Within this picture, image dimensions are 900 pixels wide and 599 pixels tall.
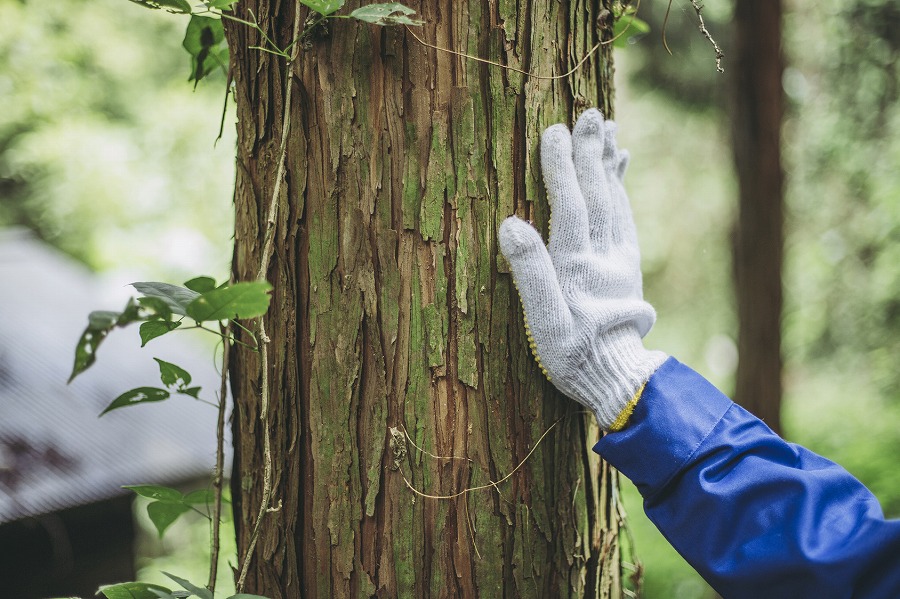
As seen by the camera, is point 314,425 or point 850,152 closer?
point 314,425

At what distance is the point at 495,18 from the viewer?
1007 millimetres

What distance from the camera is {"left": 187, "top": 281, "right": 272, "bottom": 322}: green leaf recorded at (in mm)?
815

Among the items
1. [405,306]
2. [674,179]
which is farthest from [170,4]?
[674,179]

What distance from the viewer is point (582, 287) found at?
106cm

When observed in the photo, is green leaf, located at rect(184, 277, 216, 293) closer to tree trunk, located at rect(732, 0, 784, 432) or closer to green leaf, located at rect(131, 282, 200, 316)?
green leaf, located at rect(131, 282, 200, 316)

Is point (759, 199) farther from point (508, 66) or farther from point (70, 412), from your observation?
point (70, 412)

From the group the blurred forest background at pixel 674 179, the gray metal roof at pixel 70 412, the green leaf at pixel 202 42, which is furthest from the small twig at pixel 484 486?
the blurred forest background at pixel 674 179

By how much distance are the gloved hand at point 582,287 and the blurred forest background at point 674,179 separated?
13.3 feet

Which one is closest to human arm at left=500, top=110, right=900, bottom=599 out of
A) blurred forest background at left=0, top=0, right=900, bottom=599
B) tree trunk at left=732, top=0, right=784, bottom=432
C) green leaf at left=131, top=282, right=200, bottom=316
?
green leaf at left=131, top=282, right=200, bottom=316

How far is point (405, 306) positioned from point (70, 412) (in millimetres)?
4545

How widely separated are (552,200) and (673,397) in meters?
0.38

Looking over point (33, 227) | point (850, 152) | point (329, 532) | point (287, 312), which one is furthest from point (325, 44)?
point (33, 227)

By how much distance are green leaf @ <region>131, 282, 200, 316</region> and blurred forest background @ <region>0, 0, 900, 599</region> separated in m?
4.55

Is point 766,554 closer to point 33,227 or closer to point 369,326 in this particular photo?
point 369,326
